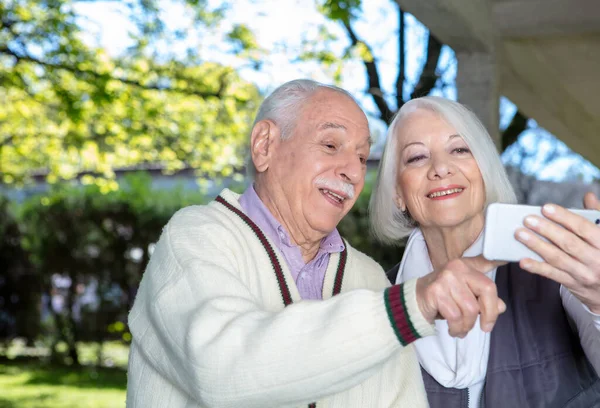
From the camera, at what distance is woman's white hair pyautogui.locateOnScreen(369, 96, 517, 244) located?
2.70 metres

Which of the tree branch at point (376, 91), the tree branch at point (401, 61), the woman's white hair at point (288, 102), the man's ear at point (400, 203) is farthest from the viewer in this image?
the tree branch at point (376, 91)

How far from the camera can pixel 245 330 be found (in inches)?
62.1

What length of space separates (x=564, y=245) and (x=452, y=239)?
1064mm

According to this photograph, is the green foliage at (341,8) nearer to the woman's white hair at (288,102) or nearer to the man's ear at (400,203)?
the man's ear at (400,203)

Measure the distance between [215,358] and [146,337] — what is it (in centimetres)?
46

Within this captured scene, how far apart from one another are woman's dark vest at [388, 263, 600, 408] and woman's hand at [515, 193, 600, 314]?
66 cm

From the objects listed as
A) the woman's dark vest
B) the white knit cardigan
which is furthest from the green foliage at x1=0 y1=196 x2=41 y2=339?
the woman's dark vest

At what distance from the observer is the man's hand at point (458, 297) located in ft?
4.98

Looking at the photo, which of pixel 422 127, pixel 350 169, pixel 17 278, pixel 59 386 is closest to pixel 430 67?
pixel 422 127

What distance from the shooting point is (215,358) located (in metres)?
1.56

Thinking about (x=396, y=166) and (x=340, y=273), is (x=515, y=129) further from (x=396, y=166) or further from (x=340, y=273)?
(x=340, y=273)

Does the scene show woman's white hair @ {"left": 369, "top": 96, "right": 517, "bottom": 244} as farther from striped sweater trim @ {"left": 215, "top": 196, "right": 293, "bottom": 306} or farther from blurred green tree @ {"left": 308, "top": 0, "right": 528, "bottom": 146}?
blurred green tree @ {"left": 308, "top": 0, "right": 528, "bottom": 146}

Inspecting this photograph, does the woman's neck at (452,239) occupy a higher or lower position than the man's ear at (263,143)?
lower

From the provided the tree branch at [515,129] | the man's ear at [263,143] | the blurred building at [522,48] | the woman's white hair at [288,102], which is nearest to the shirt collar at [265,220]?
the man's ear at [263,143]
